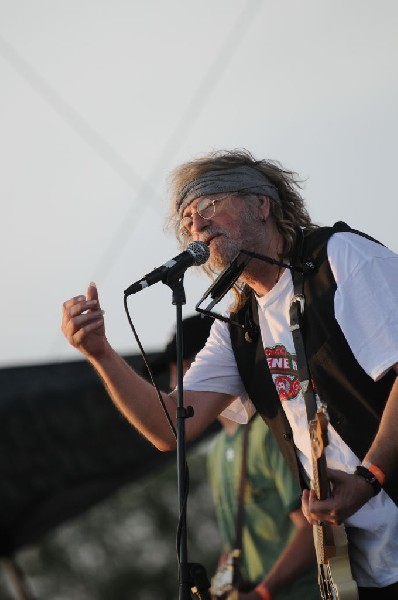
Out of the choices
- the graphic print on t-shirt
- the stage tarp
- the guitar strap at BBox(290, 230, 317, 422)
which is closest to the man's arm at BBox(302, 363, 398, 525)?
the guitar strap at BBox(290, 230, 317, 422)

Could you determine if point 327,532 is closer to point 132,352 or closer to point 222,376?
point 222,376

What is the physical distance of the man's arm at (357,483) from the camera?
109 inches

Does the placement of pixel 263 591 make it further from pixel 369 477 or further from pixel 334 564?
pixel 369 477

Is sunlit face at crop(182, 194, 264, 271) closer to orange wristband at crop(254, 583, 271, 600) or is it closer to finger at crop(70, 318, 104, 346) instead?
finger at crop(70, 318, 104, 346)

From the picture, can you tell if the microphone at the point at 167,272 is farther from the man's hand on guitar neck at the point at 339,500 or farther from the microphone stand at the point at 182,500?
the man's hand on guitar neck at the point at 339,500

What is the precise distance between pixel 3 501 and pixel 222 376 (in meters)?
1.55

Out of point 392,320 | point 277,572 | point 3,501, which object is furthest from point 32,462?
point 392,320

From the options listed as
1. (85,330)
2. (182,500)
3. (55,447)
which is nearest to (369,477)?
(182,500)

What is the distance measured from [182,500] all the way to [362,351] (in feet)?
2.28

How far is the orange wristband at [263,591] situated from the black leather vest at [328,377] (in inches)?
48.1

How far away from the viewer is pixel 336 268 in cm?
310

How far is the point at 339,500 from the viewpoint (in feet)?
9.07

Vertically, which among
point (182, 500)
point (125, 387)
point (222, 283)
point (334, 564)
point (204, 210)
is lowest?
point (334, 564)

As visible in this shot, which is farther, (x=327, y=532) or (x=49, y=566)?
(x=49, y=566)
